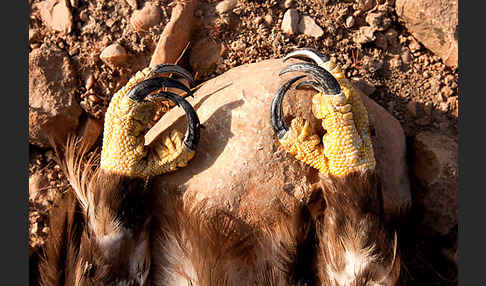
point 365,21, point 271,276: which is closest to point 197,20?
point 365,21

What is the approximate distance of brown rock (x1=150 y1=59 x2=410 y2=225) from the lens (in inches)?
69.4

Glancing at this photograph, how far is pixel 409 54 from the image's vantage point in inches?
96.1

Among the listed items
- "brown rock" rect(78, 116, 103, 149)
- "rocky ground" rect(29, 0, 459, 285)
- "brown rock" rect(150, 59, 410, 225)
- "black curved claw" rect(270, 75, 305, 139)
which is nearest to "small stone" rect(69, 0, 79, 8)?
"rocky ground" rect(29, 0, 459, 285)

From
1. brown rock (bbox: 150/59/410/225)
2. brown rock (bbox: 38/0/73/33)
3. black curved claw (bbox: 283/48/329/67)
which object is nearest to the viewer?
brown rock (bbox: 150/59/410/225)

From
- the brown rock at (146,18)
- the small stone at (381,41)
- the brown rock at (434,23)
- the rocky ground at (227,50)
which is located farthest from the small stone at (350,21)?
the brown rock at (146,18)

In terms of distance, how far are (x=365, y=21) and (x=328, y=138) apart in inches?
39.9

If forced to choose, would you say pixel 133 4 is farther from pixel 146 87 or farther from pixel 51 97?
pixel 146 87

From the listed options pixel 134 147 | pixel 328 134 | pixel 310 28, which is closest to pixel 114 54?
pixel 134 147

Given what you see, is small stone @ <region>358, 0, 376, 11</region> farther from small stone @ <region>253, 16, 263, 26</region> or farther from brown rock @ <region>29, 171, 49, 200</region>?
brown rock @ <region>29, 171, 49, 200</region>

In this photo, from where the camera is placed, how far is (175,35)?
2.34 metres

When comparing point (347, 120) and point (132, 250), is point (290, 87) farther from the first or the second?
point (132, 250)

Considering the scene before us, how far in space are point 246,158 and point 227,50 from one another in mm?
884

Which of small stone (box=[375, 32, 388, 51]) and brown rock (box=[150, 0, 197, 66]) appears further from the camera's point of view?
small stone (box=[375, 32, 388, 51])

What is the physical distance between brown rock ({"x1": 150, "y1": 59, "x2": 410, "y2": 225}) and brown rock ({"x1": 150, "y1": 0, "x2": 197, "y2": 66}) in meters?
0.50
